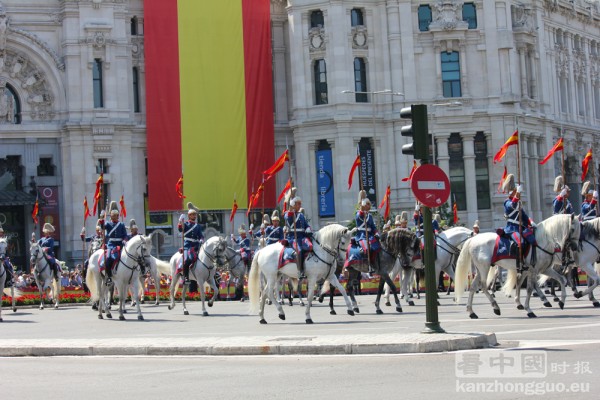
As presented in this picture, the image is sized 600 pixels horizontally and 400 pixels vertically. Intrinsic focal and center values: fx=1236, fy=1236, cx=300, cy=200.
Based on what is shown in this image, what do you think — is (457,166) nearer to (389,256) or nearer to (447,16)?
(447,16)

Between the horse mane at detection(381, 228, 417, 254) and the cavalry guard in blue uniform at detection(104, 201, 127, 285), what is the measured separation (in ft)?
25.6

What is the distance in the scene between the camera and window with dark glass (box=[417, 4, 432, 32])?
82.4 m

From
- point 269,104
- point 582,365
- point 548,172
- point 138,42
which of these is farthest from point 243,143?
point 582,365

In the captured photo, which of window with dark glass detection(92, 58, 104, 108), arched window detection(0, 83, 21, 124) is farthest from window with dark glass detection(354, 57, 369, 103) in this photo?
arched window detection(0, 83, 21, 124)

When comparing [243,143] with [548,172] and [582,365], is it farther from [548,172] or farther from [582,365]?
[582,365]

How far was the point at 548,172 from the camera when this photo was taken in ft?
292

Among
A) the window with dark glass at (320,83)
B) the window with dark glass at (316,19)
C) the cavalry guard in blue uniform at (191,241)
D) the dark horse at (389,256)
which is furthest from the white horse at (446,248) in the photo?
the window with dark glass at (316,19)

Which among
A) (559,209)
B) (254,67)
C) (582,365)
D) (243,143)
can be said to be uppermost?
→ (254,67)

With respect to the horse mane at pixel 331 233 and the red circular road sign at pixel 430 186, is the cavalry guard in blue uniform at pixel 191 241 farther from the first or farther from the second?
the red circular road sign at pixel 430 186

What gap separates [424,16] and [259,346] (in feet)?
207

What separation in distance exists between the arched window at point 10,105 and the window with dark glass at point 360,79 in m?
21.8

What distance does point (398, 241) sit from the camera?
35.7m

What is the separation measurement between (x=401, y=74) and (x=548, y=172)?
15.1 metres

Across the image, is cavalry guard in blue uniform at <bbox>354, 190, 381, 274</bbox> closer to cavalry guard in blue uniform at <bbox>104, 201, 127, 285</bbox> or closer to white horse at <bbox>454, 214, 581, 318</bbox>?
white horse at <bbox>454, 214, 581, 318</bbox>
